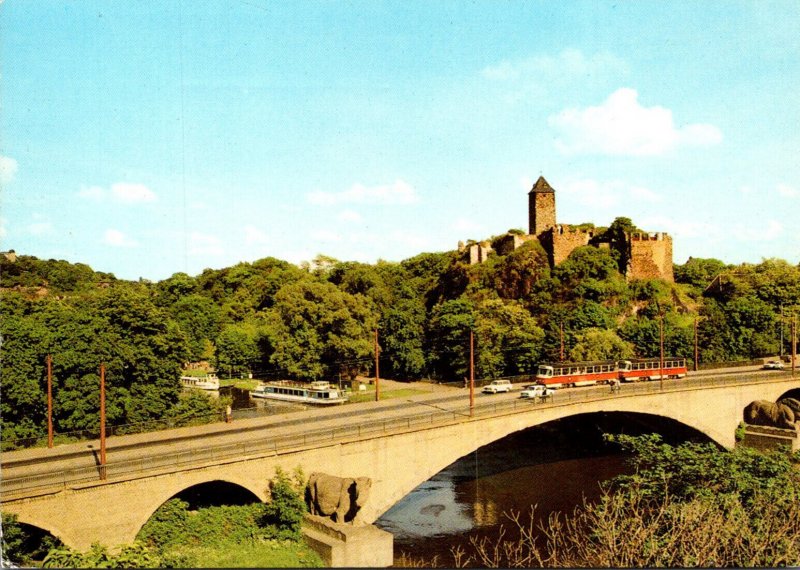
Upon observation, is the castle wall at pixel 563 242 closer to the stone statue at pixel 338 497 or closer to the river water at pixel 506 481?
the river water at pixel 506 481

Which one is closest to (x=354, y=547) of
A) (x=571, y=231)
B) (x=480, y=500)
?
(x=480, y=500)

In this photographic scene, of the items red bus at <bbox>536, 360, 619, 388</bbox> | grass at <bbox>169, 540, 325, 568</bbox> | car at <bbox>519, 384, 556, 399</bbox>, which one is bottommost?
grass at <bbox>169, 540, 325, 568</bbox>

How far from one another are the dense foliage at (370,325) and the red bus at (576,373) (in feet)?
18.7

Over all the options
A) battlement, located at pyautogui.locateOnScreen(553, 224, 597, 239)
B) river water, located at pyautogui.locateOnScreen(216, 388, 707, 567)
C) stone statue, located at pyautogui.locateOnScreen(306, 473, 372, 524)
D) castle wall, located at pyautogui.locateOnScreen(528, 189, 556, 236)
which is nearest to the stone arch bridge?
stone statue, located at pyautogui.locateOnScreen(306, 473, 372, 524)

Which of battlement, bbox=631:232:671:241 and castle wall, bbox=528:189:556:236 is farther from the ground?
castle wall, bbox=528:189:556:236

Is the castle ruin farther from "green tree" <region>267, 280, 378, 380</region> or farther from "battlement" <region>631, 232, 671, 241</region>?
"green tree" <region>267, 280, 378, 380</region>

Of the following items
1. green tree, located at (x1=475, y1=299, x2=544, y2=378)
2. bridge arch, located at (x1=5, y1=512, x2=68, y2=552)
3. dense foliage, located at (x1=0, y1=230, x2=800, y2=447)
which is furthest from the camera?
green tree, located at (x1=475, y1=299, x2=544, y2=378)

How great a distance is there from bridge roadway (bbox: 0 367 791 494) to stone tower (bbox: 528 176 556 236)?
40.4 m

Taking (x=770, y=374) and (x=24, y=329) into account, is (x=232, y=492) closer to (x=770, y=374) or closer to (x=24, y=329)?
(x=24, y=329)

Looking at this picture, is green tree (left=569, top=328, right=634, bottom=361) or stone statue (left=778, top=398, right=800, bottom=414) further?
green tree (left=569, top=328, right=634, bottom=361)

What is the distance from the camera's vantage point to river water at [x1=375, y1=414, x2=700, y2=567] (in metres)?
34.3

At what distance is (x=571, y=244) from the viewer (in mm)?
73250

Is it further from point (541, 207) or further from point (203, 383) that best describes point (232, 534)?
point (541, 207)

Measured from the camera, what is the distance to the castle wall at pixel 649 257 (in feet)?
231
